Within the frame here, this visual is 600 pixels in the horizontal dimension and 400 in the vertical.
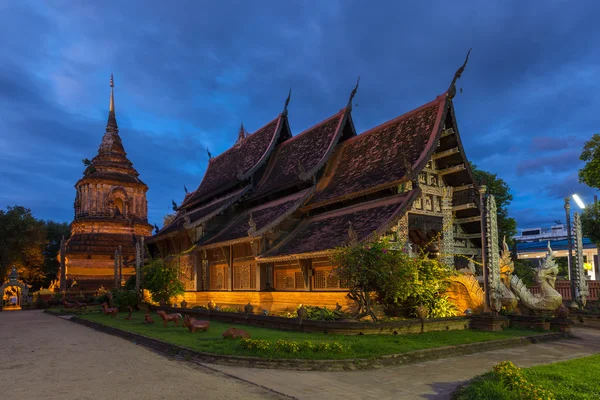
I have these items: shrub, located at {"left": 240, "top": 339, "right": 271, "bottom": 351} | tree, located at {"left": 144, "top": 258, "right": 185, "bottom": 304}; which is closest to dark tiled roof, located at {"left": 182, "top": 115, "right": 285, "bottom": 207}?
tree, located at {"left": 144, "top": 258, "right": 185, "bottom": 304}

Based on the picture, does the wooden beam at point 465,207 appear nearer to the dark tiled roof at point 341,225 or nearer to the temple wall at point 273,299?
the dark tiled roof at point 341,225

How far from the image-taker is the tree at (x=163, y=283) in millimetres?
24312

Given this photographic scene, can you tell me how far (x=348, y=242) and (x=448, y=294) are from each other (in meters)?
4.05

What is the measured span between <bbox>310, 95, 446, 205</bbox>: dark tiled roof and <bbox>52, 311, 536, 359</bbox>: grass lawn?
6369mm

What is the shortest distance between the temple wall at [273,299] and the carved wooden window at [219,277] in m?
0.49

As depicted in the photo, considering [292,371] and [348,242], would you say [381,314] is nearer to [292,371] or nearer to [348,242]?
[348,242]

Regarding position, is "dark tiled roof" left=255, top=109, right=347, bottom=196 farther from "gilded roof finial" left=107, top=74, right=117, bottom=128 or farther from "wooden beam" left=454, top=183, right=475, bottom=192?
"gilded roof finial" left=107, top=74, right=117, bottom=128

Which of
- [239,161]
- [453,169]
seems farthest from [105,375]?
[239,161]

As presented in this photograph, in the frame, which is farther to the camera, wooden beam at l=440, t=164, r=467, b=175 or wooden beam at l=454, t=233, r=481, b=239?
wooden beam at l=454, t=233, r=481, b=239

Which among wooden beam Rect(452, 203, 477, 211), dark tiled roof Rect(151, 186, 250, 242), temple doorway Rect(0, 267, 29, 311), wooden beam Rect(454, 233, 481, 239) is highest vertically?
dark tiled roof Rect(151, 186, 250, 242)

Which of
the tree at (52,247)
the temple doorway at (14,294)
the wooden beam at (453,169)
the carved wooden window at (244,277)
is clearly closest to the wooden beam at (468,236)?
the wooden beam at (453,169)

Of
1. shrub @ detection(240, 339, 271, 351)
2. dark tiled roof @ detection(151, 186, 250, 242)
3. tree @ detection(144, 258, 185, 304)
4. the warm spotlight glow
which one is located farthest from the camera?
the warm spotlight glow

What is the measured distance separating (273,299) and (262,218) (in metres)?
3.90

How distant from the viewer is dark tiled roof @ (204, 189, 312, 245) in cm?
1988
